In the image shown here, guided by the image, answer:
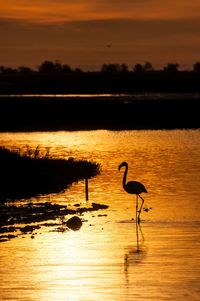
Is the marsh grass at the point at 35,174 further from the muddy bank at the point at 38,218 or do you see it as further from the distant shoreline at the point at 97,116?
the distant shoreline at the point at 97,116

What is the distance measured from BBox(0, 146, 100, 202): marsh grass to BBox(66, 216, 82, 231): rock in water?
5010mm

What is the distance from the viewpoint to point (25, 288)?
59.4 feet

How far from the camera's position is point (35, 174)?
112 ft

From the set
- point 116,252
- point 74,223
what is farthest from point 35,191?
point 116,252

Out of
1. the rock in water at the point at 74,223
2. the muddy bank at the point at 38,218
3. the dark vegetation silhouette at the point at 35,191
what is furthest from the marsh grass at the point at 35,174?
the rock in water at the point at 74,223

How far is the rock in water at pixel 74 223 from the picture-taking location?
79.0 ft

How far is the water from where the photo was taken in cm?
1791

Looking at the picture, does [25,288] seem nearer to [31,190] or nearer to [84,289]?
[84,289]

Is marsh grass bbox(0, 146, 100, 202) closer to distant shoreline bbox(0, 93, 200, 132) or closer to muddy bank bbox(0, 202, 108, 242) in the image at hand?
muddy bank bbox(0, 202, 108, 242)

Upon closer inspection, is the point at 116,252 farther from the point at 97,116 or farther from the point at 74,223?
the point at 97,116

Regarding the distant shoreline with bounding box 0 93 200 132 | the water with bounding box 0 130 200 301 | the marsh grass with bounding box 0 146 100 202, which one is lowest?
the water with bounding box 0 130 200 301

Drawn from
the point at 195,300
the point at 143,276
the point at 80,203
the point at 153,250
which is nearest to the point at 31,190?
the point at 80,203

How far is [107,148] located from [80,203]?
2096 centimetres

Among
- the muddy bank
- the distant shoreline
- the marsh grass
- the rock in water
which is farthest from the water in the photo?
the distant shoreline
